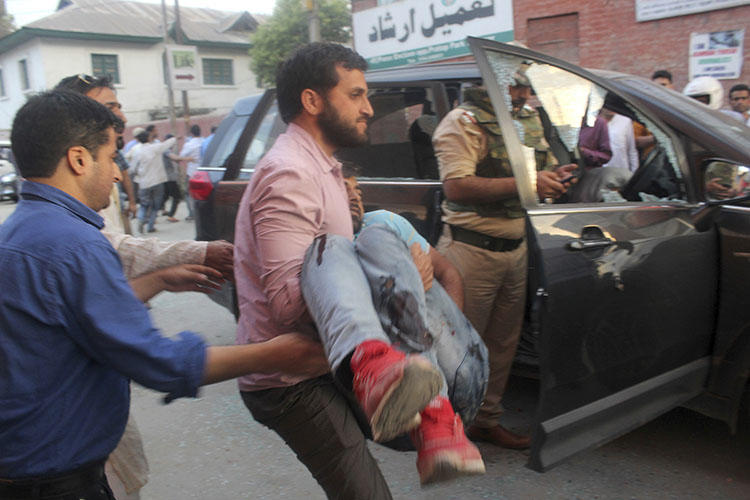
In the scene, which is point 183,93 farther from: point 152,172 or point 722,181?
point 722,181

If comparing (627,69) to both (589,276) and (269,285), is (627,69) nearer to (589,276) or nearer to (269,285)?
(589,276)

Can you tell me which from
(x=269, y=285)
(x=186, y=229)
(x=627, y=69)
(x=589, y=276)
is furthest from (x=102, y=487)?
(x=627, y=69)

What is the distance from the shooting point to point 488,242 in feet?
10.0

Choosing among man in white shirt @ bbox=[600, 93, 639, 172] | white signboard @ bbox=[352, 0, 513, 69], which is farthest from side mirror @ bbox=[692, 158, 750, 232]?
white signboard @ bbox=[352, 0, 513, 69]

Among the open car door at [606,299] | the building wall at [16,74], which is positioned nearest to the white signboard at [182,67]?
the open car door at [606,299]

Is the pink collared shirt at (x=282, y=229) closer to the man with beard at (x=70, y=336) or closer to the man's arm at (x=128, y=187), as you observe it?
the man with beard at (x=70, y=336)

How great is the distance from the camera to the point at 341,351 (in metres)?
A: 1.37

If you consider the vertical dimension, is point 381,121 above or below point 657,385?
above

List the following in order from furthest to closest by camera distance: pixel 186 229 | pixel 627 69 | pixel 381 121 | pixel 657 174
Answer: pixel 627 69 < pixel 186 229 < pixel 381 121 < pixel 657 174

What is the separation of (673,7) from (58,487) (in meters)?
12.5

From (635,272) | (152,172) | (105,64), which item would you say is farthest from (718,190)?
(105,64)

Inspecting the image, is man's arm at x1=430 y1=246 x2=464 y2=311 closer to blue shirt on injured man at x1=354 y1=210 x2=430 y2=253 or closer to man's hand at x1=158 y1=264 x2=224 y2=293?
blue shirt on injured man at x1=354 y1=210 x2=430 y2=253

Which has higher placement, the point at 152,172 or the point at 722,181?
the point at 722,181

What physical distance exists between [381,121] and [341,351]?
2664 mm
